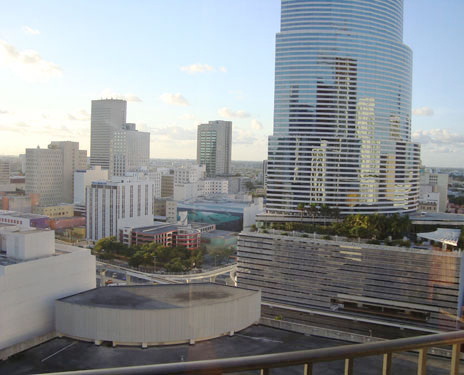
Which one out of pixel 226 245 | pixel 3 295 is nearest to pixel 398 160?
pixel 226 245

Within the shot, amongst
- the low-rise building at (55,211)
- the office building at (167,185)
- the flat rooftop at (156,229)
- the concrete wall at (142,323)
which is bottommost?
the concrete wall at (142,323)

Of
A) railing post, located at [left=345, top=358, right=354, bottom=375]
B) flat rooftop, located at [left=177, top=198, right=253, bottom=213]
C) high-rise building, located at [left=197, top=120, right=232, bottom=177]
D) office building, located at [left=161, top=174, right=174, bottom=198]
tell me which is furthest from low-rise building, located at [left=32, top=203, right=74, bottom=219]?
railing post, located at [left=345, top=358, right=354, bottom=375]

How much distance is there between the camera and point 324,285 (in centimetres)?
723

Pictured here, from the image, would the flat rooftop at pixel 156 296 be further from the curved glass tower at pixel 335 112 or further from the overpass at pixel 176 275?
the curved glass tower at pixel 335 112

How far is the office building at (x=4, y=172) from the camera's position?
19.7 m

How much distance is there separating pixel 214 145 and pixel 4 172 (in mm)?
10485

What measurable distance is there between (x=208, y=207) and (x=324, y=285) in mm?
7943

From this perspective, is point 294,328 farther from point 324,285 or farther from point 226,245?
point 226,245

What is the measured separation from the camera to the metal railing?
0.48 meters

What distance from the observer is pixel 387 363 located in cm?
58

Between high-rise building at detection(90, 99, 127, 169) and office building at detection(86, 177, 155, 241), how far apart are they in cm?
1147

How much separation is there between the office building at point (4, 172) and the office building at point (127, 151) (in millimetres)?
4523

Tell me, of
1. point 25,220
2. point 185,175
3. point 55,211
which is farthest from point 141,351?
point 185,175

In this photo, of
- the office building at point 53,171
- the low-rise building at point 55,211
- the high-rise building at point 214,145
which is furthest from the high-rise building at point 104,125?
the low-rise building at point 55,211
